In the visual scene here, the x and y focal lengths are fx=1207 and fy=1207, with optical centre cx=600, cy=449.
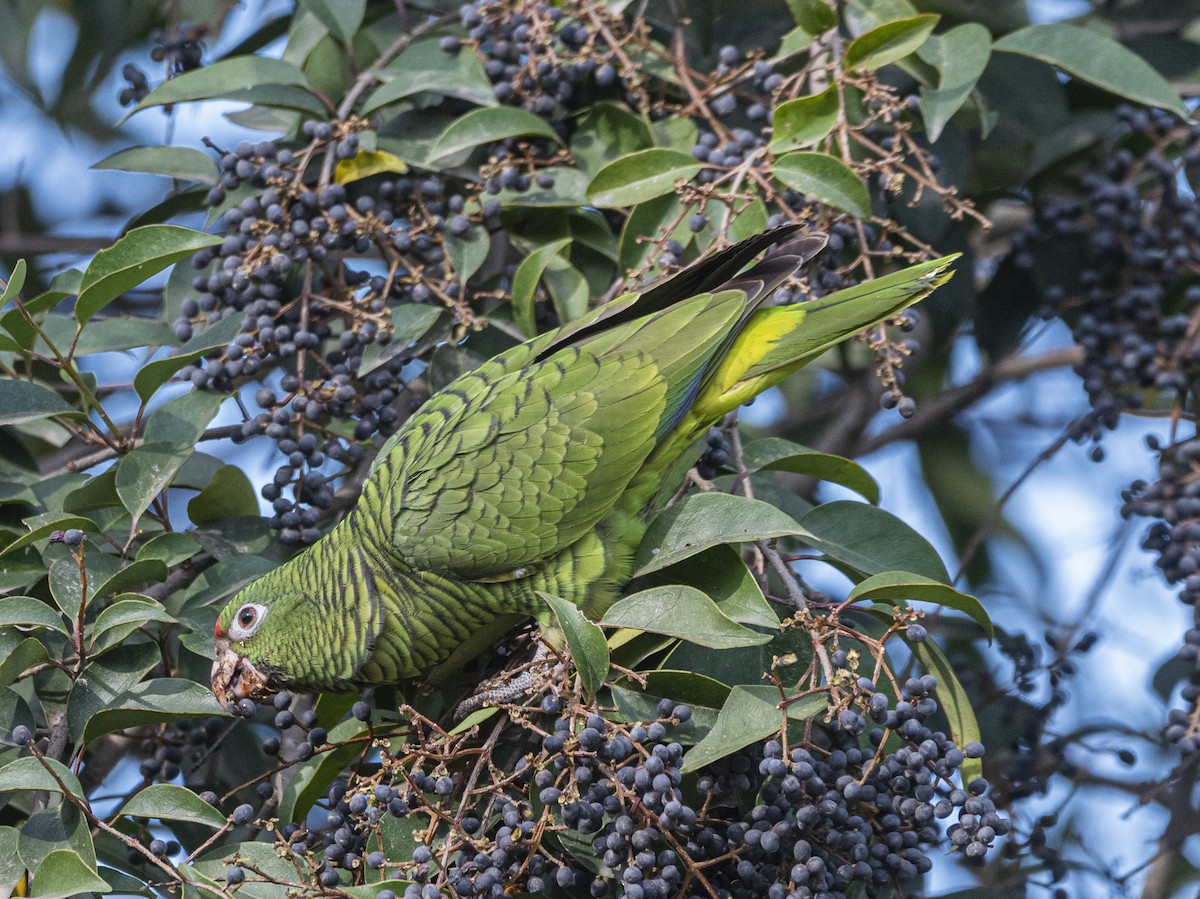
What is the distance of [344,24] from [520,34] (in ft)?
1.31

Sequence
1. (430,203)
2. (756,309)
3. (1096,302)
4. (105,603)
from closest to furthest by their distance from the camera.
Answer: (105,603) < (756,309) < (430,203) < (1096,302)

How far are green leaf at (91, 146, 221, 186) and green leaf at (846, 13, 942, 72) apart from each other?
1.39 m

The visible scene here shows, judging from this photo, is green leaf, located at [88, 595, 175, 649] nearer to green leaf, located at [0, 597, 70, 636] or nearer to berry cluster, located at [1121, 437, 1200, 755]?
green leaf, located at [0, 597, 70, 636]

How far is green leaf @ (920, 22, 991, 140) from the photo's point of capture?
7.84 ft

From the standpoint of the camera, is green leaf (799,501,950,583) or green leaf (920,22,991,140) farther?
green leaf (920,22,991,140)

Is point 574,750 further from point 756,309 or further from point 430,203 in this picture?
point 430,203

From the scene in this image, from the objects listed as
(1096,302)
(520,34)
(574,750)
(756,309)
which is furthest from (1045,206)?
(574,750)

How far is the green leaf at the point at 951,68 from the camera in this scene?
7.84ft

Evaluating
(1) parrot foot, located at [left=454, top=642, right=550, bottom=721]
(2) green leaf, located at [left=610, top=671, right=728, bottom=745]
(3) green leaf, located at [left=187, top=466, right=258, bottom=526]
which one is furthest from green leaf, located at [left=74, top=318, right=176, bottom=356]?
(2) green leaf, located at [left=610, top=671, right=728, bottom=745]

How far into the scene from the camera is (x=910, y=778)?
1809 mm

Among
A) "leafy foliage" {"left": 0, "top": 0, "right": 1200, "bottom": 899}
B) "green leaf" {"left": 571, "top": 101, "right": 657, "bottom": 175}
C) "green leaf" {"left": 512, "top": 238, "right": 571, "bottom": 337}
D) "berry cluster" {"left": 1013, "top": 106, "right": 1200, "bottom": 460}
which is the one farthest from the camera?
"berry cluster" {"left": 1013, "top": 106, "right": 1200, "bottom": 460}

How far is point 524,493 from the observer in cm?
222

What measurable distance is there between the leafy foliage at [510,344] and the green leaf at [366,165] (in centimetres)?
1

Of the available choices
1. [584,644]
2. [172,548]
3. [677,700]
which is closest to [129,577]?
[172,548]
